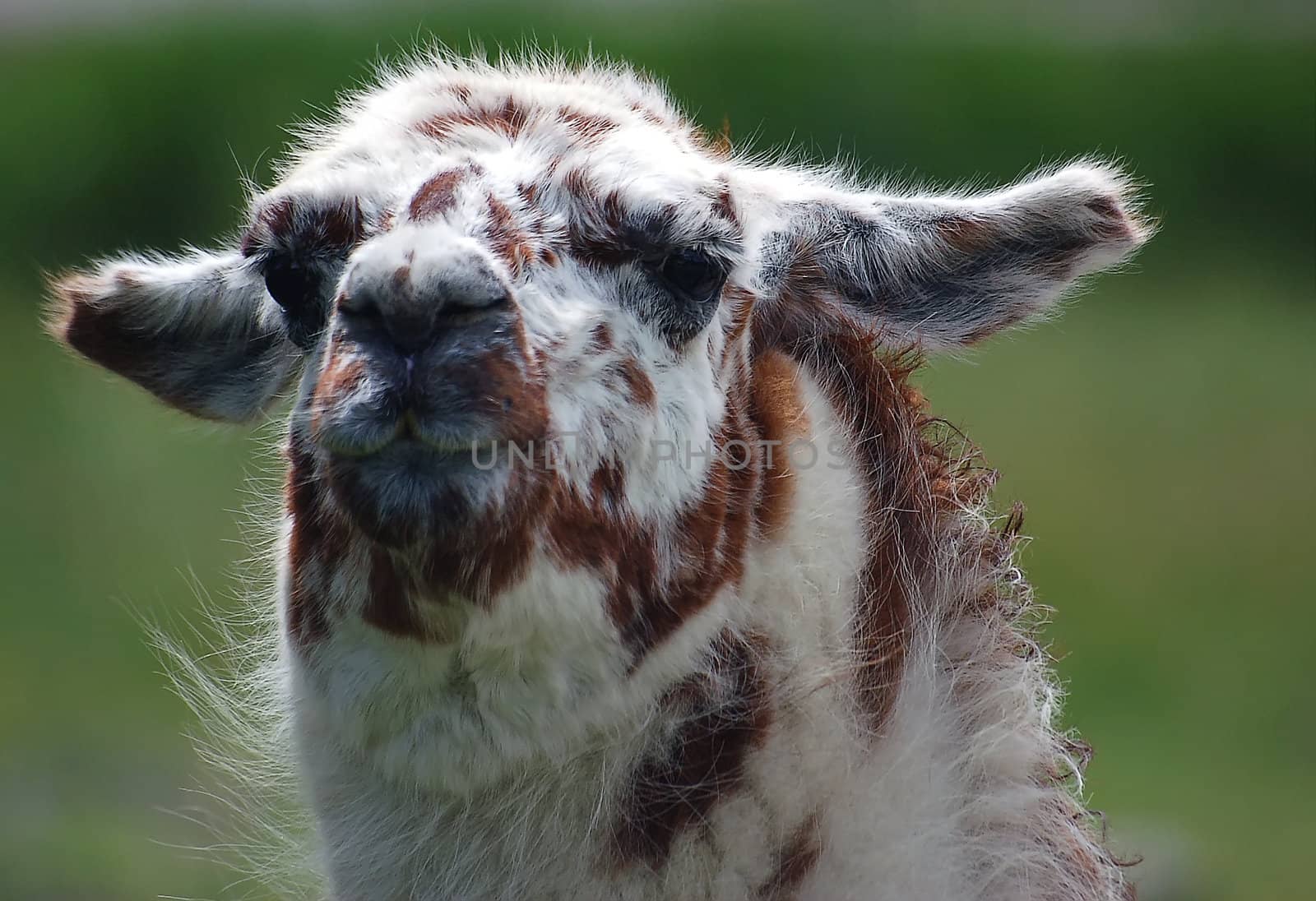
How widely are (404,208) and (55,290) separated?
1.14 metres

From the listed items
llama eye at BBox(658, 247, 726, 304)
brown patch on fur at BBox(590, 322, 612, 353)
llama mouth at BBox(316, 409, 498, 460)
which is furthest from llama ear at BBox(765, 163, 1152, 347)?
llama mouth at BBox(316, 409, 498, 460)

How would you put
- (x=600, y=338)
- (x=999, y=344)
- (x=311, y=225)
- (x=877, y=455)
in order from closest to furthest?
(x=600, y=338)
(x=311, y=225)
(x=877, y=455)
(x=999, y=344)

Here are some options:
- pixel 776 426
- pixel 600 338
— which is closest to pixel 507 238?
pixel 600 338

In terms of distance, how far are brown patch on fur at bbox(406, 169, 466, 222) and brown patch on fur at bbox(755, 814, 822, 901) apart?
47.3 inches

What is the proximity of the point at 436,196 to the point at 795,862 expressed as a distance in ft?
4.17

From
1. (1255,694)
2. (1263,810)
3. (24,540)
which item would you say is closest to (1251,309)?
(1255,694)

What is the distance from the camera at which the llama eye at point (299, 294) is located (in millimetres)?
2678

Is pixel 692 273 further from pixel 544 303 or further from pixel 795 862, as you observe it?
pixel 795 862

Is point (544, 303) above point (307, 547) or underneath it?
above

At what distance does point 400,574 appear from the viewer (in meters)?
2.36

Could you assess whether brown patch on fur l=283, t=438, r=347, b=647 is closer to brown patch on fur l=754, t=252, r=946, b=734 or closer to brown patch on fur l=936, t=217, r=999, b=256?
brown patch on fur l=754, t=252, r=946, b=734

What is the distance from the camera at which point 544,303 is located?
8.05ft

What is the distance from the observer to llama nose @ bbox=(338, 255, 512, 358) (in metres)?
2.22

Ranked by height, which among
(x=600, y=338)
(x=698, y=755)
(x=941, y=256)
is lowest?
(x=698, y=755)
